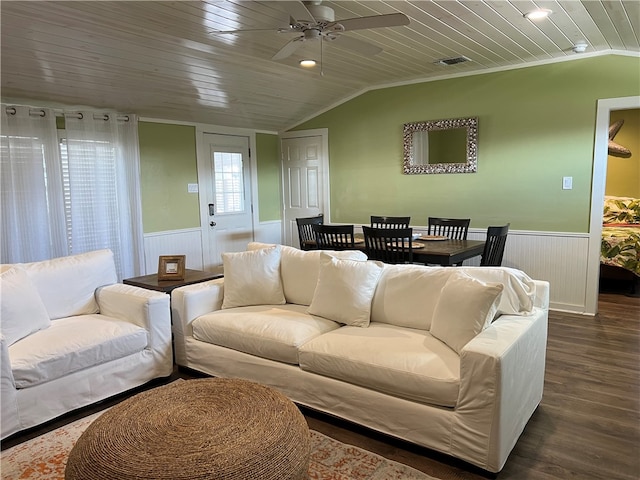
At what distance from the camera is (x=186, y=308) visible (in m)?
3.21

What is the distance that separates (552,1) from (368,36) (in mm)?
1329

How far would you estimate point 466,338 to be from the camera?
90.7 inches

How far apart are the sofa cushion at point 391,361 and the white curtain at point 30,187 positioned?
3.01m

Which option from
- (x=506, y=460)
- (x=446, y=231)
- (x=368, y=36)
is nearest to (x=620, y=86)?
(x=446, y=231)

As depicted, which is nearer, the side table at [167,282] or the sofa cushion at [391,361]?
the sofa cushion at [391,361]

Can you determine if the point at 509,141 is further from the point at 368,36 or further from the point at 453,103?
the point at 368,36

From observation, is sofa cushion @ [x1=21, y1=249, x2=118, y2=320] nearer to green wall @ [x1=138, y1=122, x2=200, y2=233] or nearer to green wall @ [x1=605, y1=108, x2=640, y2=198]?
green wall @ [x1=138, y1=122, x2=200, y2=233]

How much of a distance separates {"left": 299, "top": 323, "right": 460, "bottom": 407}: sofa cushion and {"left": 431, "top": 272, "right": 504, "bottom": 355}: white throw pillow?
80 mm

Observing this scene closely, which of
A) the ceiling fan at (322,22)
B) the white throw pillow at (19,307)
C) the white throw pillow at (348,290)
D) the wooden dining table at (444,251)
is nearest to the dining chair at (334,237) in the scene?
the wooden dining table at (444,251)

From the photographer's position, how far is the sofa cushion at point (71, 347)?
8.06ft

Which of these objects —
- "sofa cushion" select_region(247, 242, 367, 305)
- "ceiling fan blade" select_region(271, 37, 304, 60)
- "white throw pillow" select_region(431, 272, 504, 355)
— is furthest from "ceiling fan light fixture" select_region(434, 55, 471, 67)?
"white throw pillow" select_region(431, 272, 504, 355)

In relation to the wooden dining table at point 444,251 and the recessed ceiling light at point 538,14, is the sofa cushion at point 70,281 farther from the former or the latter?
the recessed ceiling light at point 538,14

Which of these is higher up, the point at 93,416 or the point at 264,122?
the point at 264,122

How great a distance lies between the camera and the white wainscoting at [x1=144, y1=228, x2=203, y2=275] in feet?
17.1
